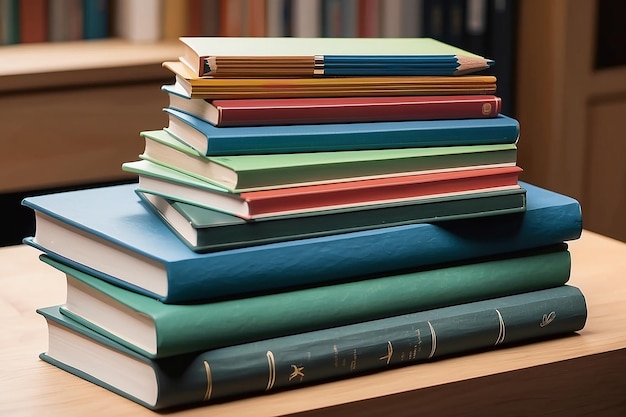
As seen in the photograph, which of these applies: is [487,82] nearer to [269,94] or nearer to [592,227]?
[269,94]

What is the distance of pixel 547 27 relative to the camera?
7.84 feet

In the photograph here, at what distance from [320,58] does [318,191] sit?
117 millimetres

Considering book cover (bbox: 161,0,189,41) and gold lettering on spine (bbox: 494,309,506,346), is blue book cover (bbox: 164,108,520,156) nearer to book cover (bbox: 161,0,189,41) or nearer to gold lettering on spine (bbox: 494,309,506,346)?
gold lettering on spine (bbox: 494,309,506,346)

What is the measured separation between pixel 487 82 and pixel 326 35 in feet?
4.34

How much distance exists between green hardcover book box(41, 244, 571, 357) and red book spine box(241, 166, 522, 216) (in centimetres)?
6

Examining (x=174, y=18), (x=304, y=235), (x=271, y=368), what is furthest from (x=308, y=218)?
(x=174, y=18)

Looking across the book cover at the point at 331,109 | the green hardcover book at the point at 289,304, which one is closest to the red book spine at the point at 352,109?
the book cover at the point at 331,109

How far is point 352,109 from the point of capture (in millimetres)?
879

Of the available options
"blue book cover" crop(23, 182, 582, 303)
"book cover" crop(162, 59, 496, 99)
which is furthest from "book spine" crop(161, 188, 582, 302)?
"book cover" crop(162, 59, 496, 99)

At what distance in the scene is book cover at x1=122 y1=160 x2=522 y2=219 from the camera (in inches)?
31.4

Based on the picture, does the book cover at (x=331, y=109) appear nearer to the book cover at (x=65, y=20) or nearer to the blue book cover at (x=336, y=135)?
the blue book cover at (x=336, y=135)

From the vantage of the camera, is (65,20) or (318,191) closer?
(318,191)

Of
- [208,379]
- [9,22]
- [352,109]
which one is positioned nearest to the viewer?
[208,379]

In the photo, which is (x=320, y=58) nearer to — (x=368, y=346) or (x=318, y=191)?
(x=318, y=191)
